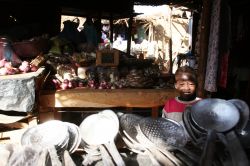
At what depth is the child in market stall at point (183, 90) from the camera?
2066mm

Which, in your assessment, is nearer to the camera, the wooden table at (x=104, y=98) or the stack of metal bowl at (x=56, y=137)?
the stack of metal bowl at (x=56, y=137)

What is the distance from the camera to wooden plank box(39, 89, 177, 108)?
400 centimetres

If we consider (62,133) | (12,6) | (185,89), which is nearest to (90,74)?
(185,89)

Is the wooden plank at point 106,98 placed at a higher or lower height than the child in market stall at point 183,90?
lower

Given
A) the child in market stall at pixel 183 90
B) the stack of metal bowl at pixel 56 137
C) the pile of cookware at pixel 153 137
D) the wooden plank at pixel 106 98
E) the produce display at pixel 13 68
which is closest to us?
the pile of cookware at pixel 153 137

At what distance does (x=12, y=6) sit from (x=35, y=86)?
13.3ft

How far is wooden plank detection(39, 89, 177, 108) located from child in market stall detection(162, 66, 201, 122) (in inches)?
71.8

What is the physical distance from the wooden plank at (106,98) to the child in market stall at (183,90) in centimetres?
182

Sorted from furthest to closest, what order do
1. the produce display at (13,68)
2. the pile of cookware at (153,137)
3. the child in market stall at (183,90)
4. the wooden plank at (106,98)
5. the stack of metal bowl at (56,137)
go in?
1. the wooden plank at (106,98)
2. the produce display at (13,68)
3. the child in market stall at (183,90)
4. the stack of metal bowl at (56,137)
5. the pile of cookware at (153,137)

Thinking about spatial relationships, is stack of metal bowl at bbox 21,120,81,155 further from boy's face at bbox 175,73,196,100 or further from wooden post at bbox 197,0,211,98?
wooden post at bbox 197,0,211,98

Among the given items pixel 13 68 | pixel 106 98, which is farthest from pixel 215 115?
pixel 13 68

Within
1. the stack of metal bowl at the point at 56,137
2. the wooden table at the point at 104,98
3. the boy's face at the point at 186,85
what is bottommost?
the wooden table at the point at 104,98

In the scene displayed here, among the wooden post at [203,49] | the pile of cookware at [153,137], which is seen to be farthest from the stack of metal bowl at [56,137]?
the wooden post at [203,49]

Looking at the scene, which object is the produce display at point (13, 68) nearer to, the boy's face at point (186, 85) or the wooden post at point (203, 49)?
the wooden post at point (203, 49)
